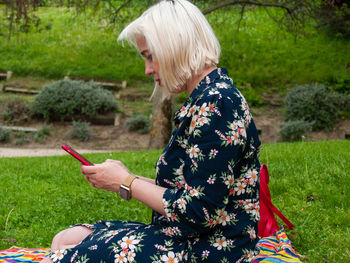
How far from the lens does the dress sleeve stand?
1.71 meters

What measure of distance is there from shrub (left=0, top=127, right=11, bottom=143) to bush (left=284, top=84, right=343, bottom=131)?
8.38 meters

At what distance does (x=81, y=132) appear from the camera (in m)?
12.8

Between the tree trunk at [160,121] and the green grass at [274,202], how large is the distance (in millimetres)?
3889

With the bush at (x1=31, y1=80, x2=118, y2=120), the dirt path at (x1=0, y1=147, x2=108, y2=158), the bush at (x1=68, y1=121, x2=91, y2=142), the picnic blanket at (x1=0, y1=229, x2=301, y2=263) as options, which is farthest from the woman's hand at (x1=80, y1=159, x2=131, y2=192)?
the bush at (x1=31, y1=80, x2=118, y2=120)

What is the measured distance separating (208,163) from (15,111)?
13.3 metres

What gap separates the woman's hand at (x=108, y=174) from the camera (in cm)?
193

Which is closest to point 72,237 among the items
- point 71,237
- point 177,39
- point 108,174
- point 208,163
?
point 71,237

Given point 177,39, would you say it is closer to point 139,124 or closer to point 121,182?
point 121,182

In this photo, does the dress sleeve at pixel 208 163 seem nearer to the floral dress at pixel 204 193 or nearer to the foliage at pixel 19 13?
the floral dress at pixel 204 193

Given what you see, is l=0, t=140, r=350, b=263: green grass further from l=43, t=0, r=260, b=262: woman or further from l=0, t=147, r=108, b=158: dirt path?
l=0, t=147, r=108, b=158: dirt path

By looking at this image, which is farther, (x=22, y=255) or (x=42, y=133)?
(x=42, y=133)

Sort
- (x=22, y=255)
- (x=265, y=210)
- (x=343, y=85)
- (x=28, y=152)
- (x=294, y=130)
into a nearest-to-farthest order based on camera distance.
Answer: (x=22, y=255) → (x=265, y=210) → (x=28, y=152) → (x=294, y=130) → (x=343, y=85)

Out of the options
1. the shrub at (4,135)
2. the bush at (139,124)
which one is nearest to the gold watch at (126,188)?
the bush at (139,124)

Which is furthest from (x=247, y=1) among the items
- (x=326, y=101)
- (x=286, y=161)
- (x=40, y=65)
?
(x=40, y=65)
